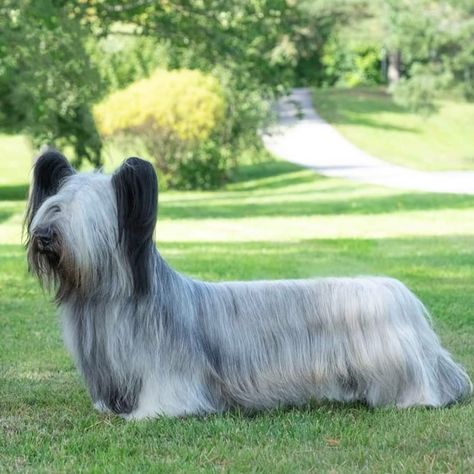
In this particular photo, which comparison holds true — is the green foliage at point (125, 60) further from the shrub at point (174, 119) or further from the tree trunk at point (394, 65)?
the tree trunk at point (394, 65)

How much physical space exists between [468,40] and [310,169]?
24.0 ft

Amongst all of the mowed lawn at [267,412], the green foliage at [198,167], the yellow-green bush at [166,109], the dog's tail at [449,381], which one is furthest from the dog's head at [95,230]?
the green foliage at [198,167]

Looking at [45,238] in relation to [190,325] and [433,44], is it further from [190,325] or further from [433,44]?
[433,44]

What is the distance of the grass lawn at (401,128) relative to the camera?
150 feet

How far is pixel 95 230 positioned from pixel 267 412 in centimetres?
149

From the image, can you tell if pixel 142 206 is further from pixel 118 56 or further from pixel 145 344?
pixel 118 56

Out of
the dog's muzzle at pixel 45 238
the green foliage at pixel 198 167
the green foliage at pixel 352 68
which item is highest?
the dog's muzzle at pixel 45 238

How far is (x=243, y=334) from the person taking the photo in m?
6.90

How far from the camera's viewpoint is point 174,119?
32.9 metres

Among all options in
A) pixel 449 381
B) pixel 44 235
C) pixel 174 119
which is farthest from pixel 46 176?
pixel 174 119

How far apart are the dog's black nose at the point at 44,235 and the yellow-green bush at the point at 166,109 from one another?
87.0 ft

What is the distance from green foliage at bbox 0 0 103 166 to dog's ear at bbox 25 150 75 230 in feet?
51.7

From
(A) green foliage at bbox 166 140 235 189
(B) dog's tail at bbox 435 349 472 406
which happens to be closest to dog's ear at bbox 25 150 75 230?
(B) dog's tail at bbox 435 349 472 406

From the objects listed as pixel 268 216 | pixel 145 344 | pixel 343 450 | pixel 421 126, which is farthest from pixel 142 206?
pixel 421 126
